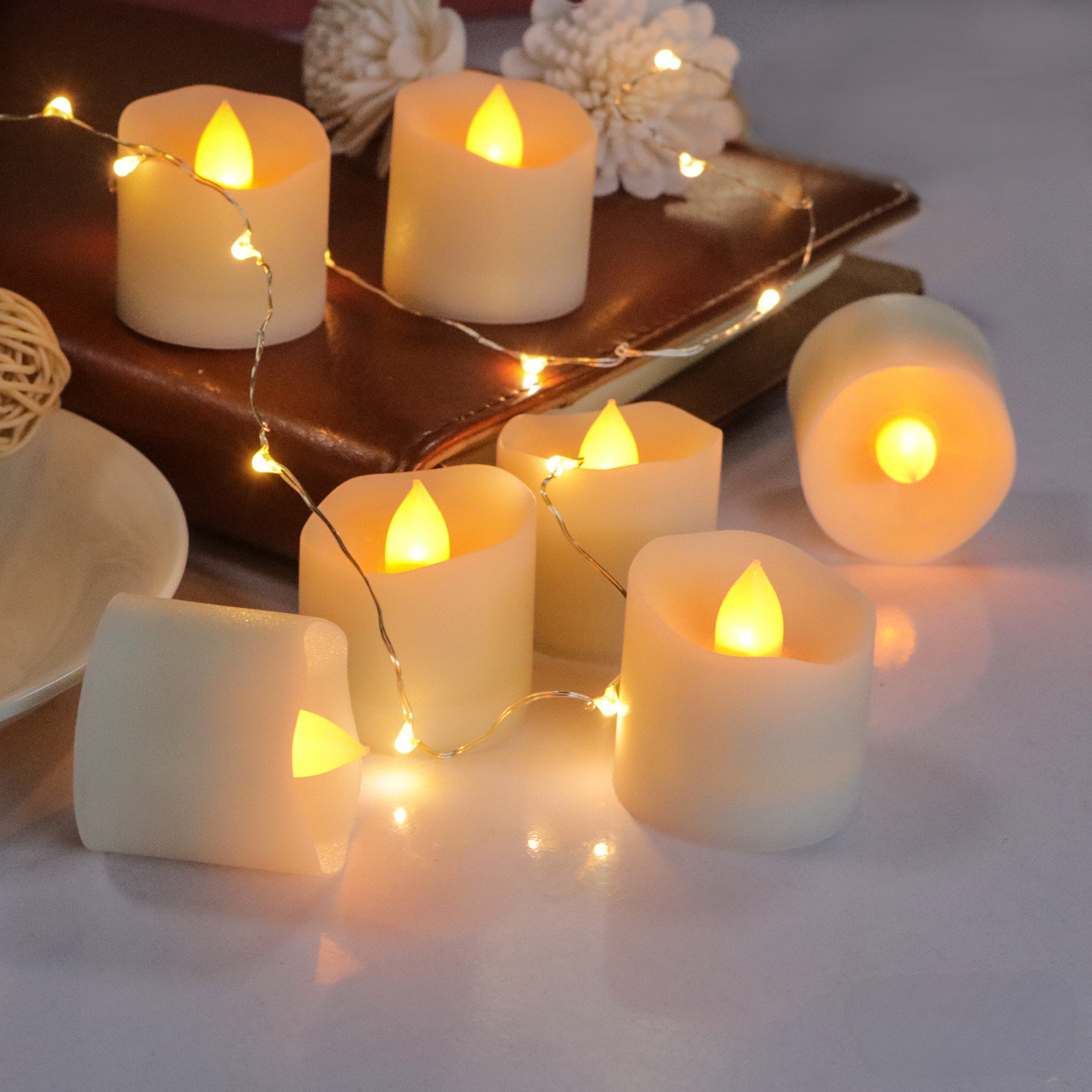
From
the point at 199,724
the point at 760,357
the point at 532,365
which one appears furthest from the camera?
the point at 760,357

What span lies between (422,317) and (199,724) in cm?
32

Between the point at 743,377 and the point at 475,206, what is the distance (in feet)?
0.63

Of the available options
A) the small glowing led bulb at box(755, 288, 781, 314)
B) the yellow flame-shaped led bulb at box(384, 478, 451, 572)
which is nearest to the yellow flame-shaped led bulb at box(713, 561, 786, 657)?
the yellow flame-shaped led bulb at box(384, 478, 451, 572)

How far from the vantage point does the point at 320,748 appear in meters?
0.53

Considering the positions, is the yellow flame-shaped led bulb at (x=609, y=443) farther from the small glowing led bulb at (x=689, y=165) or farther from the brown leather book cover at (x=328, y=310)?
the small glowing led bulb at (x=689, y=165)

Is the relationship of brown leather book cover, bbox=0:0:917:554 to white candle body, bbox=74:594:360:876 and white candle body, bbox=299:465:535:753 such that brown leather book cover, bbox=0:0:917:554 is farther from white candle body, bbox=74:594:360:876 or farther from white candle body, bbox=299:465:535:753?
white candle body, bbox=74:594:360:876

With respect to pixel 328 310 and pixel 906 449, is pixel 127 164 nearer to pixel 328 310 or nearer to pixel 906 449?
pixel 328 310

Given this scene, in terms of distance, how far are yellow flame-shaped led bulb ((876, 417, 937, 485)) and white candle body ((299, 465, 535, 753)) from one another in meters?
0.20

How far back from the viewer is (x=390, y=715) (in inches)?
22.4

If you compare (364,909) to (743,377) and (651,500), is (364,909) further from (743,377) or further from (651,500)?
(743,377)

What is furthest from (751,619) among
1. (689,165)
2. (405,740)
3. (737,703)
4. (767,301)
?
(689,165)

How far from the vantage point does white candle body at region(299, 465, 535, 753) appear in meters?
0.55

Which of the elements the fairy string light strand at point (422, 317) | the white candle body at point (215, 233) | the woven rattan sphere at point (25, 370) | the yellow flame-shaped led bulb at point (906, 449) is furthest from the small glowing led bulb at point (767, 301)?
the woven rattan sphere at point (25, 370)

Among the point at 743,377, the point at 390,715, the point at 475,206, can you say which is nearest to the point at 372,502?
the point at 390,715
